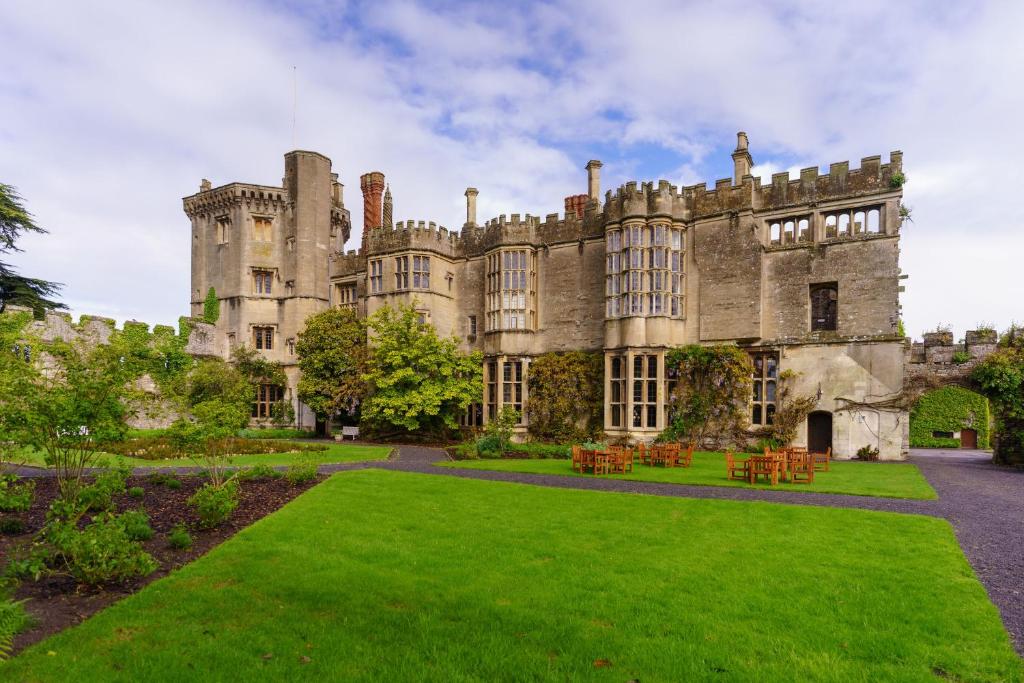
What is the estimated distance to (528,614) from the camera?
6020 millimetres

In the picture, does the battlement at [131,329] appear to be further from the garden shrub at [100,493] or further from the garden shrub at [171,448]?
the garden shrub at [100,493]

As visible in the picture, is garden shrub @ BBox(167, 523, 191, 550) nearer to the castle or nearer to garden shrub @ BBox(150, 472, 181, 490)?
garden shrub @ BBox(150, 472, 181, 490)

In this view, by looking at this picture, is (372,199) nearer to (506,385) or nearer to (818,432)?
(506,385)

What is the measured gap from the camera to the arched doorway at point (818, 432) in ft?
76.7

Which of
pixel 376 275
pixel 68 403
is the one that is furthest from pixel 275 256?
pixel 68 403

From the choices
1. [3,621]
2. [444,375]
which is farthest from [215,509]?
[444,375]

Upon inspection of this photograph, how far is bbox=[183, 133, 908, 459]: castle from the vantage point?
2234cm

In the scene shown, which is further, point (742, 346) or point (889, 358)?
point (742, 346)

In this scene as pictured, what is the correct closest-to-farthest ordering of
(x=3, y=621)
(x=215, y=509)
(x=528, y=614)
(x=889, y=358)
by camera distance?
(x=3, y=621) < (x=528, y=614) < (x=215, y=509) < (x=889, y=358)

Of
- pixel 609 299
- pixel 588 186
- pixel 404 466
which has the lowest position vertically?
pixel 404 466

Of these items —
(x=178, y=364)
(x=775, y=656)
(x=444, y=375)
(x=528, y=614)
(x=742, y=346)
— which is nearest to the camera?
(x=775, y=656)

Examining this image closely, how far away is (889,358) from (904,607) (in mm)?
18700

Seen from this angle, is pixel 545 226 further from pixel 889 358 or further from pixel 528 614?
pixel 528 614

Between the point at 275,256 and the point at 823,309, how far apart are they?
103ft
